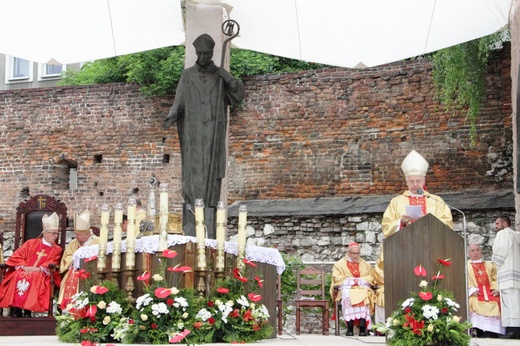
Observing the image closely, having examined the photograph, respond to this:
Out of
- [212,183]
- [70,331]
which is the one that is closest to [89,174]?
[212,183]

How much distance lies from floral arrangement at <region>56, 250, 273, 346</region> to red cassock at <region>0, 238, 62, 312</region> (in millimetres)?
3098

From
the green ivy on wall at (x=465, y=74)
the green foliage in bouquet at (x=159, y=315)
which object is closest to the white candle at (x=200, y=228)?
the green foliage in bouquet at (x=159, y=315)

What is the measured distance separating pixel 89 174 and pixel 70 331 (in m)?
11.0

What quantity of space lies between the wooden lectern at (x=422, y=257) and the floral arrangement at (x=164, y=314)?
1.06m

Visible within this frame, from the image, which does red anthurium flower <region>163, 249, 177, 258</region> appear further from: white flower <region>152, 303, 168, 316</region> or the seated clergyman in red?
the seated clergyman in red

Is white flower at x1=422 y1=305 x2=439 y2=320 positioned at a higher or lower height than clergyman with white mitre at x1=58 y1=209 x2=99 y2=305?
lower

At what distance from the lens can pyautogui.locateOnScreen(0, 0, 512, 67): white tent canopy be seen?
1102 centimetres

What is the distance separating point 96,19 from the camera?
11.1 meters

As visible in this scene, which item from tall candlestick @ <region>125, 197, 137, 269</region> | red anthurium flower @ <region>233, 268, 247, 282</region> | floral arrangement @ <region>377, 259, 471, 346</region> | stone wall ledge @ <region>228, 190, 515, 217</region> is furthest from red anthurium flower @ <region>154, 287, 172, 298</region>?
stone wall ledge @ <region>228, 190, 515, 217</region>

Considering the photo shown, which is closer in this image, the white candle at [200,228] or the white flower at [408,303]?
the white flower at [408,303]

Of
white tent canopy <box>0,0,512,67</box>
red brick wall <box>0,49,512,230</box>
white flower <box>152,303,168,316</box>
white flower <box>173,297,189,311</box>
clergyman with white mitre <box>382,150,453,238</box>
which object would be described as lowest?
white flower <box>152,303,168,316</box>

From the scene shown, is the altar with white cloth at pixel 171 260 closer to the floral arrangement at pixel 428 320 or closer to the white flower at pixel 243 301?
the white flower at pixel 243 301

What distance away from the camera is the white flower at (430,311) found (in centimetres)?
648

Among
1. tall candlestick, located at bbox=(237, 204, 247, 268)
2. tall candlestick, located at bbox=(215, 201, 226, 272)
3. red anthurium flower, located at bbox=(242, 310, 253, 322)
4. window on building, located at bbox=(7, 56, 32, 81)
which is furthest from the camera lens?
window on building, located at bbox=(7, 56, 32, 81)
